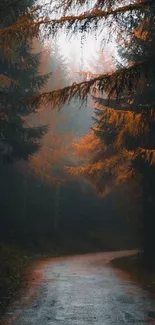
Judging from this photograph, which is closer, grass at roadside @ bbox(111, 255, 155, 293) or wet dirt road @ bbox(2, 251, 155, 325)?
wet dirt road @ bbox(2, 251, 155, 325)

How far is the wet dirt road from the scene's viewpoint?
27.8ft

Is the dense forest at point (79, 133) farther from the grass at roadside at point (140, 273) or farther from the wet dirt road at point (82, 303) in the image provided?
the wet dirt road at point (82, 303)

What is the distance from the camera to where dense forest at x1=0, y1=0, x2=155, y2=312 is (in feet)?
25.4

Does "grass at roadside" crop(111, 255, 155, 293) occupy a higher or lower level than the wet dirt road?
lower

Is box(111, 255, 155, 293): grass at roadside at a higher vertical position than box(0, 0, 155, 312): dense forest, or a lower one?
lower

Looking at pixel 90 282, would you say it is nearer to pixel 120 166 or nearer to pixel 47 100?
pixel 120 166

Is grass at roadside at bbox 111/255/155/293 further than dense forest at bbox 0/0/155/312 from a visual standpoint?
Yes

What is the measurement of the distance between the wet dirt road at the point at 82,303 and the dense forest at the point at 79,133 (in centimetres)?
399

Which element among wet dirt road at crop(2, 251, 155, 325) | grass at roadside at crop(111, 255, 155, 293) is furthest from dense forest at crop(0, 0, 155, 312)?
wet dirt road at crop(2, 251, 155, 325)

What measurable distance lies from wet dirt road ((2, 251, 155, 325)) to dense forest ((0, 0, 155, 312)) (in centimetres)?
399

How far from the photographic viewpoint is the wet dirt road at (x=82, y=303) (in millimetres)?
8477

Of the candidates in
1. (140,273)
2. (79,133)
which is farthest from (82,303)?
(79,133)

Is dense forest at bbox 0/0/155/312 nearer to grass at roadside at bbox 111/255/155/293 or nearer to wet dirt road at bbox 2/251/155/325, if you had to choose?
grass at roadside at bbox 111/255/155/293

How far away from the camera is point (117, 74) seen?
7.68m
